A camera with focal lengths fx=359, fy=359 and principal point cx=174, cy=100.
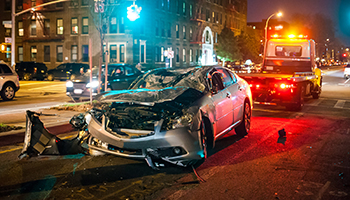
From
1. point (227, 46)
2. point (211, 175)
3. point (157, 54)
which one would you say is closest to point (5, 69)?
point (211, 175)

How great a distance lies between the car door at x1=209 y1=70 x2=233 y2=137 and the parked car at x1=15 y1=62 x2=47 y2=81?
1296 inches

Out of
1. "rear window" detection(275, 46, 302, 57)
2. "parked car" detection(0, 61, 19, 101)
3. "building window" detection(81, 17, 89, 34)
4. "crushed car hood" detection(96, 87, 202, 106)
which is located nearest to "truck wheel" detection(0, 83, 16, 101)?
"parked car" detection(0, 61, 19, 101)

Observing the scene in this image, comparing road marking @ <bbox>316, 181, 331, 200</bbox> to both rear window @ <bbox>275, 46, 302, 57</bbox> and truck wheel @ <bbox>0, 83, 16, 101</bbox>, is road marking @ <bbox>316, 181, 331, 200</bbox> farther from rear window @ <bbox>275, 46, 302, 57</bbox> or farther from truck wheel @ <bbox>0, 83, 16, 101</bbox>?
truck wheel @ <bbox>0, 83, 16, 101</bbox>

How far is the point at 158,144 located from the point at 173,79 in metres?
2.53

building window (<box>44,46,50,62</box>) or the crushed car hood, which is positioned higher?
building window (<box>44,46,50,62</box>)

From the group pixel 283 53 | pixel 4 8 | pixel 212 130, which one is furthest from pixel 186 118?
pixel 4 8

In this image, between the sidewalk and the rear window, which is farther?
the rear window

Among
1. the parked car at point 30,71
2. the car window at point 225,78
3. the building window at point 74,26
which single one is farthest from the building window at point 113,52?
the car window at point 225,78

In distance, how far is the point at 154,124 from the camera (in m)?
5.41

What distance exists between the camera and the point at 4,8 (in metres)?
49.2

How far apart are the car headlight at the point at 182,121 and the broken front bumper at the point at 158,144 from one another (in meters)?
0.08

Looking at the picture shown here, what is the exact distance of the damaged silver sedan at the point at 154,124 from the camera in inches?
209

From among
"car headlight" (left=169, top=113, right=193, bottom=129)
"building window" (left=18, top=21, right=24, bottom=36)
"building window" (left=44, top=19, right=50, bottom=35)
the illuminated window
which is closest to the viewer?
"car headlight" (left=169, top=113, right=193, bottom=129)

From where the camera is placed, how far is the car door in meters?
6.46
